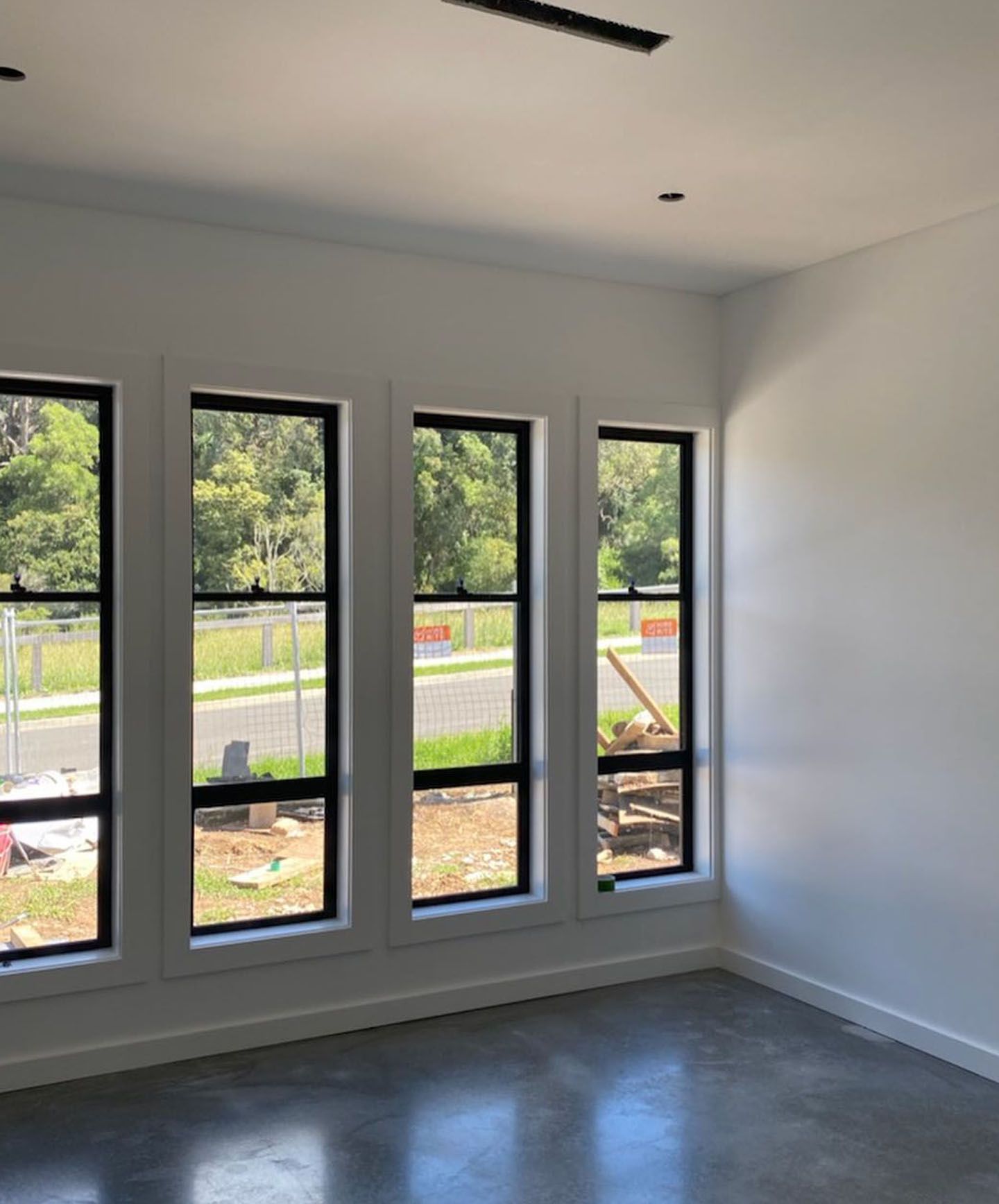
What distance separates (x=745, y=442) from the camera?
512cm

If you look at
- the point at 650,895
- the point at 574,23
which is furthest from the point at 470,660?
the point at 574,23

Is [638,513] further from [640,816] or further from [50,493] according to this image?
[50,493]

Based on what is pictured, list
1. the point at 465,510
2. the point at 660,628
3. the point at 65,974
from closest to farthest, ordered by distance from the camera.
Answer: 1. the point at 65,974
2. the point at 465,510
3. the point at 660,628

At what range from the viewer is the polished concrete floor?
10.6 feet

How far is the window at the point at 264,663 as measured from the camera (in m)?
4.29

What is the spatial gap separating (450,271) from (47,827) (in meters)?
2.61

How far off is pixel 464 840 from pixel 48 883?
162 cm

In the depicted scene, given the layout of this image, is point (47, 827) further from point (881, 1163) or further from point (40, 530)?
point (881, 1163)

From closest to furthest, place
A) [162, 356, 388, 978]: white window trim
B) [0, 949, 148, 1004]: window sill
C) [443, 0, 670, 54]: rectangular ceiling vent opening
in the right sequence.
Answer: [443, 0, 670, 54]: rectangular ceiling vent opening < [0, 949, 148, 1004]: window sill < [162, 356, 388, 978]: white window trim

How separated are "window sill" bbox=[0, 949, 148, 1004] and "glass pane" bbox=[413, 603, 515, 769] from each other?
1.34 metres

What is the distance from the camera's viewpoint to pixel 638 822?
5207mm

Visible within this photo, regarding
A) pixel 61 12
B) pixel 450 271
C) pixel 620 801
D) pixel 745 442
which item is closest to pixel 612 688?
pixel 620 801

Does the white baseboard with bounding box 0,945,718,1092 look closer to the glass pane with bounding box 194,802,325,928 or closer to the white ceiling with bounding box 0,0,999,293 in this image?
the glass pane with bounding box 194,802,325,928

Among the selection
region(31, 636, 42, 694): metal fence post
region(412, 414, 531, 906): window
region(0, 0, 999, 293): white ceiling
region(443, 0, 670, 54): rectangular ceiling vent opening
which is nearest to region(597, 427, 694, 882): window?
region(412, 414, 531, 906): window
